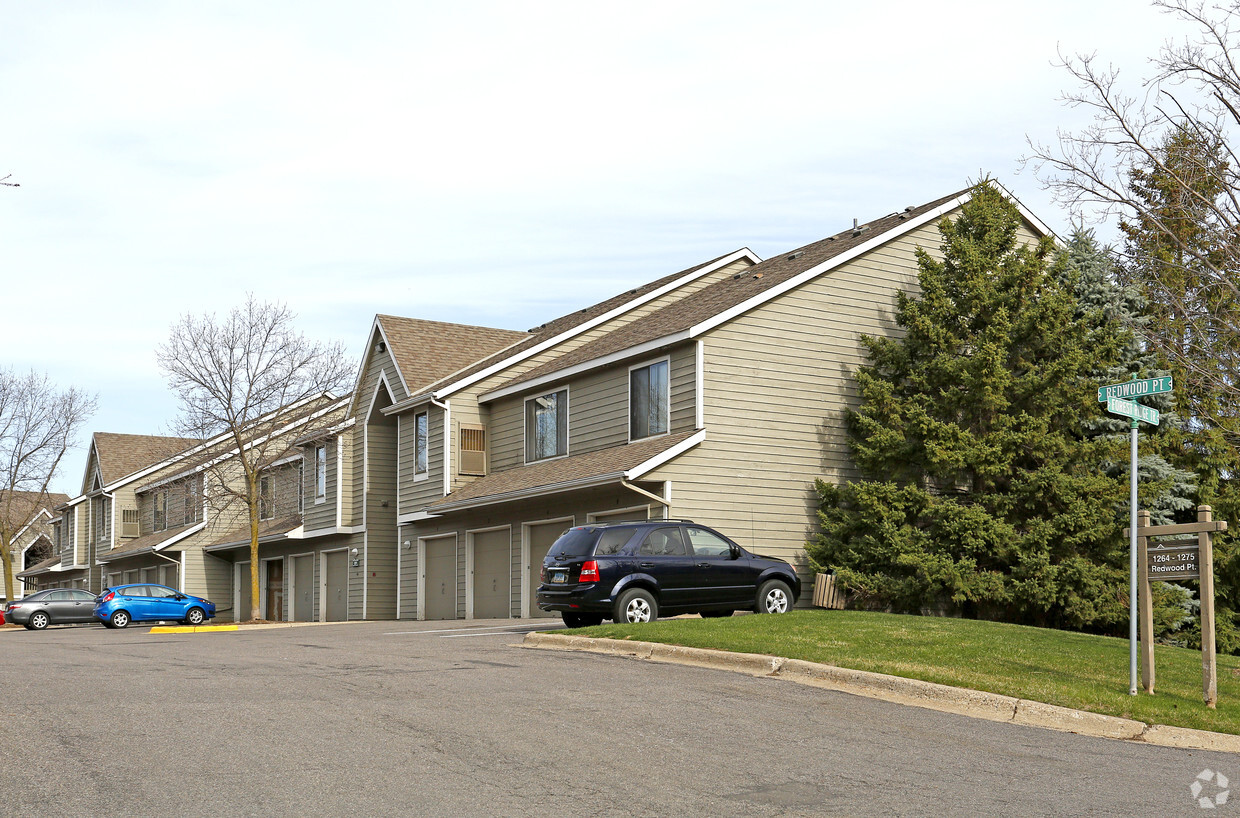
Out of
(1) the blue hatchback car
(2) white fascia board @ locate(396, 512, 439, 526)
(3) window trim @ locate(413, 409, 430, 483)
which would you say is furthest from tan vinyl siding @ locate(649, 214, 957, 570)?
(1) the blue hatchback car

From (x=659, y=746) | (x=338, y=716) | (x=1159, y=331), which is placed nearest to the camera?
(x=659, y=746)

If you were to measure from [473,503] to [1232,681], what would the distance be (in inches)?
688

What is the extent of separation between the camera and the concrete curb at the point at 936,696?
35.8ft

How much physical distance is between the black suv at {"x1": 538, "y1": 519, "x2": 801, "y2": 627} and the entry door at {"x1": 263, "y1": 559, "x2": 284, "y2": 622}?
26.8 m

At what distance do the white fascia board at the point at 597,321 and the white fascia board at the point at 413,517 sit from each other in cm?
331

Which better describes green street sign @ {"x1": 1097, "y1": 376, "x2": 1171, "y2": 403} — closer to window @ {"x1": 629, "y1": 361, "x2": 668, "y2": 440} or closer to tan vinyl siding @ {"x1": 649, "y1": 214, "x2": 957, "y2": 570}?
tan vinyl siding @ {"x1": 649, "y1": 214, "x2": 957, "y2": 570}

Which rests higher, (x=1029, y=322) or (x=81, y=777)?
(x=1029, y=322)

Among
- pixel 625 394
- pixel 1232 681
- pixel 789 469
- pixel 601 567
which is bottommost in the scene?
pixel 1232 681

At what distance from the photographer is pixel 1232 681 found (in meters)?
14.2

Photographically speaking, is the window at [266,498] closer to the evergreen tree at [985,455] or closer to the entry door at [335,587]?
the entry door at [335,587]

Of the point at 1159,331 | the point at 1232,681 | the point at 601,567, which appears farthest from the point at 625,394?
the point at 1232,681

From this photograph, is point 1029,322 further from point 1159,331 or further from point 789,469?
point 789,469

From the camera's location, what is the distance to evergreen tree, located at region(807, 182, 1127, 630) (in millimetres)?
22703

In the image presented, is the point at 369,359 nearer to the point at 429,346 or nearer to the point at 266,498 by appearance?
the point at 429,346
